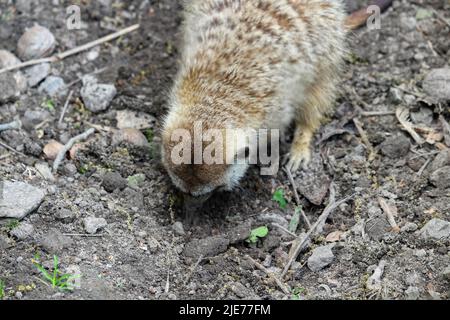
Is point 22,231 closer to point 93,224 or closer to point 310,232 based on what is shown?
point 93,224

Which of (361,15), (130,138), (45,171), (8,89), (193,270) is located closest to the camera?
(193,270)

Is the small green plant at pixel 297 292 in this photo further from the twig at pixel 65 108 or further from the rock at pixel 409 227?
the twig at pixel 65 108

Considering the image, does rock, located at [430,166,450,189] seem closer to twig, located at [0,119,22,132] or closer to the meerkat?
the meerkat

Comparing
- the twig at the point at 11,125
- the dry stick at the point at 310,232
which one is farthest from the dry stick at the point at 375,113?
the twig at the point at 11,125

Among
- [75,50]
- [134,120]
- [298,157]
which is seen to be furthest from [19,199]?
[298,157]

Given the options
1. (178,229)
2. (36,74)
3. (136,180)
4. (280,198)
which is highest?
(36,74)

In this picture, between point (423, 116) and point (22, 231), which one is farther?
point (423, 116)
